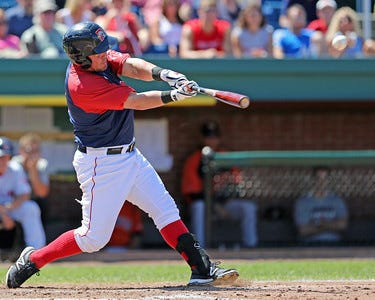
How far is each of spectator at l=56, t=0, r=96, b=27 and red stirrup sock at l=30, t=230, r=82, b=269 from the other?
16.9 feet

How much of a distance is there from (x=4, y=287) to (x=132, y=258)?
3761mm

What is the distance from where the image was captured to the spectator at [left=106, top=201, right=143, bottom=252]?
10.3 m

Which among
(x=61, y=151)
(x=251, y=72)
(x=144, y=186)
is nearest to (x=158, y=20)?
(x=251, y=72)

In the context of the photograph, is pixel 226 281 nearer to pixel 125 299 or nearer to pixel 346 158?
pixel 125 299

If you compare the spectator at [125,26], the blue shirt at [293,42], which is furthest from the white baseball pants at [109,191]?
the blue shirt at [293,42]

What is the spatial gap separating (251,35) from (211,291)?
563cm

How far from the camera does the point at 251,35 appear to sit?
1034cm

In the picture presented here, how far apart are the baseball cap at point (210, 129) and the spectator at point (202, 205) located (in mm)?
15

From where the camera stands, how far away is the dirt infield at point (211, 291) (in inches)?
195

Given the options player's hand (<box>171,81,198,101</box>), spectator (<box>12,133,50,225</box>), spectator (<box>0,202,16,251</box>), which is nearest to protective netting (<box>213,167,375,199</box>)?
spectator (<box>12,133,50,225</box>)

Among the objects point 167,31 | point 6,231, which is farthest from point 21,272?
point 167,31

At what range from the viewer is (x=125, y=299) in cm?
484

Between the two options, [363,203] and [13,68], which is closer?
[13,68]

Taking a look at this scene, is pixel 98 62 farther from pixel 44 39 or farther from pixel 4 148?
pixel 44 39
